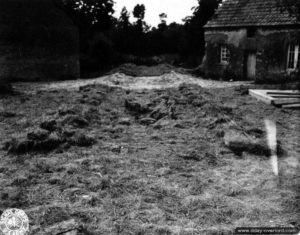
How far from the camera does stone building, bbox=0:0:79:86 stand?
24.6 metres

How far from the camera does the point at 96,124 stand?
11469 millimetres

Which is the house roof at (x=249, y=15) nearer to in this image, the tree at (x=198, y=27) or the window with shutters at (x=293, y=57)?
the window with shutters at (x=293, y=57)

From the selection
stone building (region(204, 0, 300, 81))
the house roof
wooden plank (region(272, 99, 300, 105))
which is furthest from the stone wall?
wooden plank (region(272, 99, 300, 105))

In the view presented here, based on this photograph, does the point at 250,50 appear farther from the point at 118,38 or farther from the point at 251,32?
the point at 118,38

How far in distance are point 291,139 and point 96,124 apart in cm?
602

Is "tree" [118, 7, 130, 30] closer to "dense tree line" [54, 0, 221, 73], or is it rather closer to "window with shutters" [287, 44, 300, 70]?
"dense tree line" [54, 0, 221, 73]

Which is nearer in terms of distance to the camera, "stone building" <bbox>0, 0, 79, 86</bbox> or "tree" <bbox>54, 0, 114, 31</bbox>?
"stone building" <bbox>0, 0, 79, 86</bbox>

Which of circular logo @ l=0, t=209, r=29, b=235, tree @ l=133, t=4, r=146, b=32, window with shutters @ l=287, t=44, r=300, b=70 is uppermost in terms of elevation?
tree @ l=133, t=4, r=146, b=32

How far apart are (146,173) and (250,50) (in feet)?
65.3

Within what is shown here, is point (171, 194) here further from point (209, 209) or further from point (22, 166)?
point (22, 166)

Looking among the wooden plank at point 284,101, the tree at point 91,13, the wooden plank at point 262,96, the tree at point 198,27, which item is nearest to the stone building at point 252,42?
the wooden plank at point 262,96

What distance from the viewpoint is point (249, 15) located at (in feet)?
80.9

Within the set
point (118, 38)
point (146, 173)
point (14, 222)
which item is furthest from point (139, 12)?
point (14, 222)

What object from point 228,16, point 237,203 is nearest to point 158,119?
point 237,203
